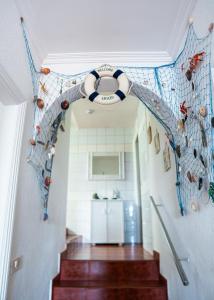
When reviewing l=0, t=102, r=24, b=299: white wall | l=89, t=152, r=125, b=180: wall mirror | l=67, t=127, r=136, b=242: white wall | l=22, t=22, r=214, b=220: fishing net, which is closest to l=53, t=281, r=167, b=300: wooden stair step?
l=22, t=22, r=214, b=220: fishing net

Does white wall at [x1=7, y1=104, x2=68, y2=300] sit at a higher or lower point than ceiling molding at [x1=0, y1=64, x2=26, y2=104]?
lower

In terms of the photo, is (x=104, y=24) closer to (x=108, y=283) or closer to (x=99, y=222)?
(x=108, y=283)

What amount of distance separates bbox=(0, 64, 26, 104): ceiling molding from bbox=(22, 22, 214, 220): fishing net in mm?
241

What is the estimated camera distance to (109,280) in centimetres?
250

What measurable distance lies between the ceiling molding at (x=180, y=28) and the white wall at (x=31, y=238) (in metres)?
1.27

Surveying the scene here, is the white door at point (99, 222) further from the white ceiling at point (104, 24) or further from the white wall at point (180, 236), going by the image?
the white ceiling at point (104, 24)

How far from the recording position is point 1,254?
4.22 ft

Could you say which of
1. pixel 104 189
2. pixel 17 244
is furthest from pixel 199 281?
pixel 104 189

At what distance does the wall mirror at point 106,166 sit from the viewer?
5078 millimetres

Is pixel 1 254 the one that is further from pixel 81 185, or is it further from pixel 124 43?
pixel 81 185

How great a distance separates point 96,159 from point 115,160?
1.48 ft

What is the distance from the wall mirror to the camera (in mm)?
5078

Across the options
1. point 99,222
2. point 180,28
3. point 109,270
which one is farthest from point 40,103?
point 99,222

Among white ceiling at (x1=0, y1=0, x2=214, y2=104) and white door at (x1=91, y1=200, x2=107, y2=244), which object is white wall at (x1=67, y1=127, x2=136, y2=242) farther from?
white ceiling at (x1=0, y1=0, x2=214, y2=104)
